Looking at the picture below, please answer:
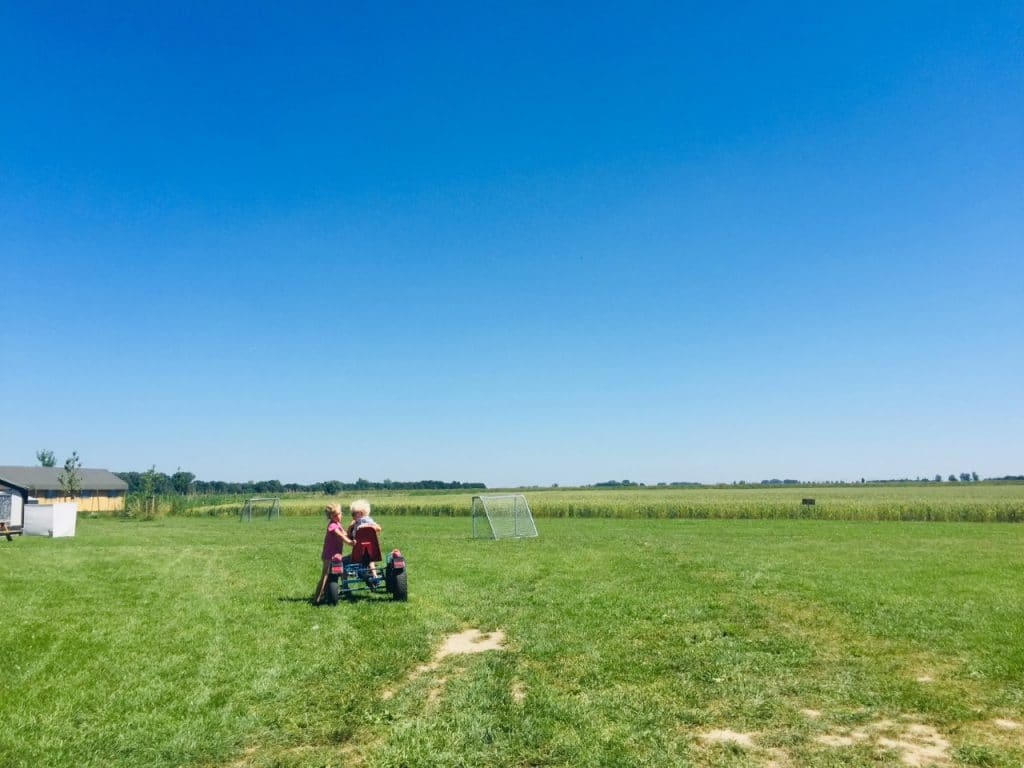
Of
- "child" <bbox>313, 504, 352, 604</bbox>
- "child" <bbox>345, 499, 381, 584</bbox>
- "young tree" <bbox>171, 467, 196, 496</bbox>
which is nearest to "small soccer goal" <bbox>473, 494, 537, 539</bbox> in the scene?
"child" <bbox>345, 499, 381, 584</bbox>

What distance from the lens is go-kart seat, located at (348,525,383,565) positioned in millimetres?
13578

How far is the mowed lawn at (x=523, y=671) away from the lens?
20.2ft

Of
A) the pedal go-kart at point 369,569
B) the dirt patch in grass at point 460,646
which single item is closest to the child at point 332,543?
the pedal go-kart at point 369,569

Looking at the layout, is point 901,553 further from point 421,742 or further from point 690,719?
point 421,742

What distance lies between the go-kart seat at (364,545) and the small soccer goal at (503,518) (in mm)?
18598

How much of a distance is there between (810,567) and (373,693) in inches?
591

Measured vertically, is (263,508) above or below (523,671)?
below

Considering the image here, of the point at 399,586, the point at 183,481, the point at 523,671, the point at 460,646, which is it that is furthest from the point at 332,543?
the point at 183,481

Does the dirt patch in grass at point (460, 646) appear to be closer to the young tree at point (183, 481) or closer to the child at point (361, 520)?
the child at point (361, 520)

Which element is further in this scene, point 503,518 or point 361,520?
point 503,518

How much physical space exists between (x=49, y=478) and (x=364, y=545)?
87.4 meters

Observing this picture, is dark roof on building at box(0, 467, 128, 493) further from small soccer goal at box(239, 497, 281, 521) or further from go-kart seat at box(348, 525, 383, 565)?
go-kart seat at box(348, 525, 383, 565)

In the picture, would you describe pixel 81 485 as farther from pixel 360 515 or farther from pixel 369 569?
pixel 360 515

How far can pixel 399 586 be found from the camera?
1350 cm
